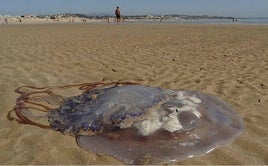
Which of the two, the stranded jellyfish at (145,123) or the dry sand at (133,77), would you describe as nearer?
the stranded jellyfish at (145,123)

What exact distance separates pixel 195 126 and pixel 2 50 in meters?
7.58

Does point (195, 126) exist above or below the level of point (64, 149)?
above

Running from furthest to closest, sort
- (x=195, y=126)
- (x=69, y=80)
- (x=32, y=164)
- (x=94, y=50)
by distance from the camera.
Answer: (x=94, y=50) → (x=69, y=80) → (x=195, y=126) → (x=32, y=164)

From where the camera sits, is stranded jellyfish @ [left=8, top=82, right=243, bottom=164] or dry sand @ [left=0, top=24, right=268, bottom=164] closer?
stranded jellyfish @ [left=8, top=82, right=243, bottom=164]

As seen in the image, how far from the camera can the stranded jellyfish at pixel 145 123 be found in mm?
2777

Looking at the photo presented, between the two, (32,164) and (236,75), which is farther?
(236,75)

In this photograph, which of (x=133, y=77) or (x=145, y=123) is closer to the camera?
(x=145, y=123)

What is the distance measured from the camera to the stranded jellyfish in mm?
2777

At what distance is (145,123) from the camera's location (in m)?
2.95

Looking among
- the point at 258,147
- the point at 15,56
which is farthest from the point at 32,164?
the point at 15,56

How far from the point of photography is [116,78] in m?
5.77

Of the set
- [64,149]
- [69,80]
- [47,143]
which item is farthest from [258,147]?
[69,80]

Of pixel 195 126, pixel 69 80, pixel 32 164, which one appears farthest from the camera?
pixel 69 80

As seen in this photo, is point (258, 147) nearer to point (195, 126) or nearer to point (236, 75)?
point (195, 126)
